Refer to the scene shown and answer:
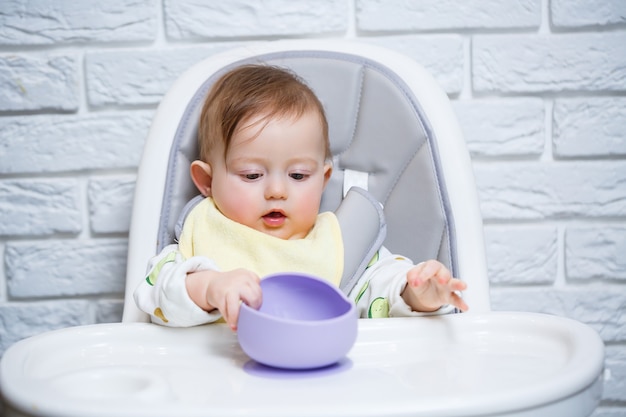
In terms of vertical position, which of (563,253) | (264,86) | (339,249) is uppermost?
Answer: (264,86)

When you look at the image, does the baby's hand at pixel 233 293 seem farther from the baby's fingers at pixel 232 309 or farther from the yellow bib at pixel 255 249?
the yellow bib at pixel 255 249

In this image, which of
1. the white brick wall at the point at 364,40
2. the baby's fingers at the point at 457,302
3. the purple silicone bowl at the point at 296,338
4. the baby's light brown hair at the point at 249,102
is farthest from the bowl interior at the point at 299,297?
the white brick wall at the point at 364,40

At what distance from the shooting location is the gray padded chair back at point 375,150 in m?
0.85

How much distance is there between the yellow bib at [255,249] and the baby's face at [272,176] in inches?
0.9

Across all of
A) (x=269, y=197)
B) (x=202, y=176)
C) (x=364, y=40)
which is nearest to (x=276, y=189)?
(x=269, y=197)

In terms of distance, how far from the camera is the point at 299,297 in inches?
26.1

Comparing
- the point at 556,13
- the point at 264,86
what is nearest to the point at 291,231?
the point at 264,86

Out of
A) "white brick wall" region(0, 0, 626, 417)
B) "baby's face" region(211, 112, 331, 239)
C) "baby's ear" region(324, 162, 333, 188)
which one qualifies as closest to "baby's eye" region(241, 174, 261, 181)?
"baby's face" region(211, 112, 331, 239)

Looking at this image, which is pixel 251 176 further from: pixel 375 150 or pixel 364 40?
pixel 364 40

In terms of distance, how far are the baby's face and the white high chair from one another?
0.08m

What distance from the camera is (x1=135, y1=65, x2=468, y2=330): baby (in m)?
0.82

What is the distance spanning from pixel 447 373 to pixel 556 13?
29.6 inches

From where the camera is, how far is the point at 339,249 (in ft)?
2.76

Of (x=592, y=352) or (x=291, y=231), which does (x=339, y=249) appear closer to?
(x=291, y=231)
